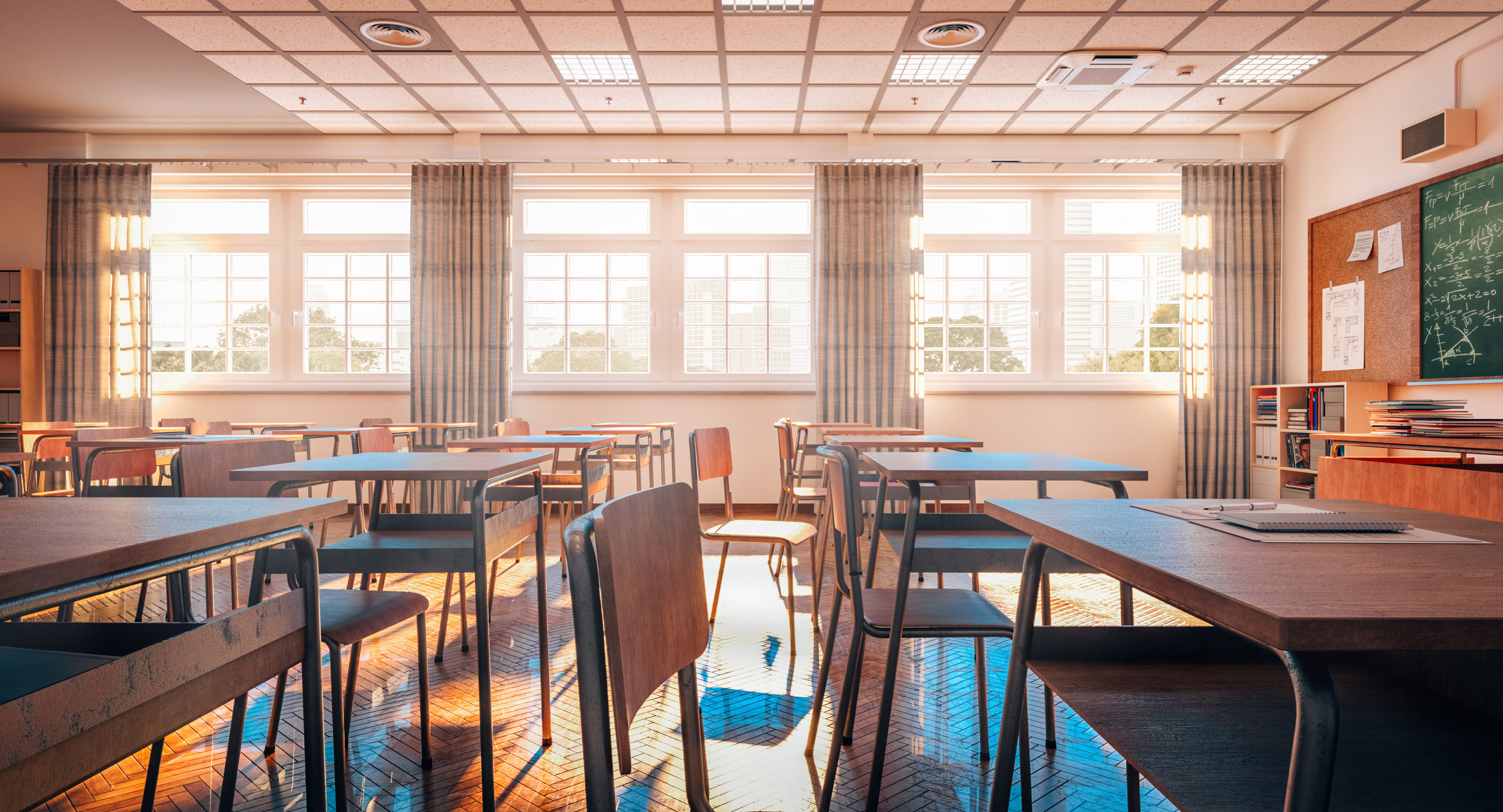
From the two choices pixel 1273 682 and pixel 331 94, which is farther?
pixel 331 94

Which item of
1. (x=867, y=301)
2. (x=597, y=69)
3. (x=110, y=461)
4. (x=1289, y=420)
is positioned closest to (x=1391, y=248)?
(x=1289, y=420)

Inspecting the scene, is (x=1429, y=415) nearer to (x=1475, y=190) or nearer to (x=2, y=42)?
(x=1475, y=190)

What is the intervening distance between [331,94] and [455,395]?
7.93 feet

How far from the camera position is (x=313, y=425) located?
243 inches

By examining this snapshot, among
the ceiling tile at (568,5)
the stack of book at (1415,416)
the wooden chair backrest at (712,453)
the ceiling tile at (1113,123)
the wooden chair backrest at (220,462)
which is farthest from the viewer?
the ceiling tile at (1113,123)

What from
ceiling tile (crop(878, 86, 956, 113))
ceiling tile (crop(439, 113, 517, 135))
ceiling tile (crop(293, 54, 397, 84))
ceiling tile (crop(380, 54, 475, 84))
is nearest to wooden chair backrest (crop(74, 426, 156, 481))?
ceiling tile (crop(293, 54, 397, 84))

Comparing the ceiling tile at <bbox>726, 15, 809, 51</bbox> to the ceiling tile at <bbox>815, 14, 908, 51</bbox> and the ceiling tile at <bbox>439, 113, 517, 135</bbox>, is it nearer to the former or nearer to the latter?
the ceiling tile at <bbox>815, 14, 908, 51</bbox>

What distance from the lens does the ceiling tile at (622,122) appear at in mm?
5574

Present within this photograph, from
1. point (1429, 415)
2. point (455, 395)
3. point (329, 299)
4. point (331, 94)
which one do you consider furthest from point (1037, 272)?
point (329, 299)

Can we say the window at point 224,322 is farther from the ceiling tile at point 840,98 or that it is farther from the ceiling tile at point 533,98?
the ceiling tile at point 840,98

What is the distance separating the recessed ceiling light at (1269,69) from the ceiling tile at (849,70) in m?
2.35

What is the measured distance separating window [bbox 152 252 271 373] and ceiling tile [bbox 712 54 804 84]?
15.5 ft

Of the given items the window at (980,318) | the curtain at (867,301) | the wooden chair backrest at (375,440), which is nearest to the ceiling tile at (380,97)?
the wooden chair backrest at (375,440)

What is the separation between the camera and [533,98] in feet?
17.3
